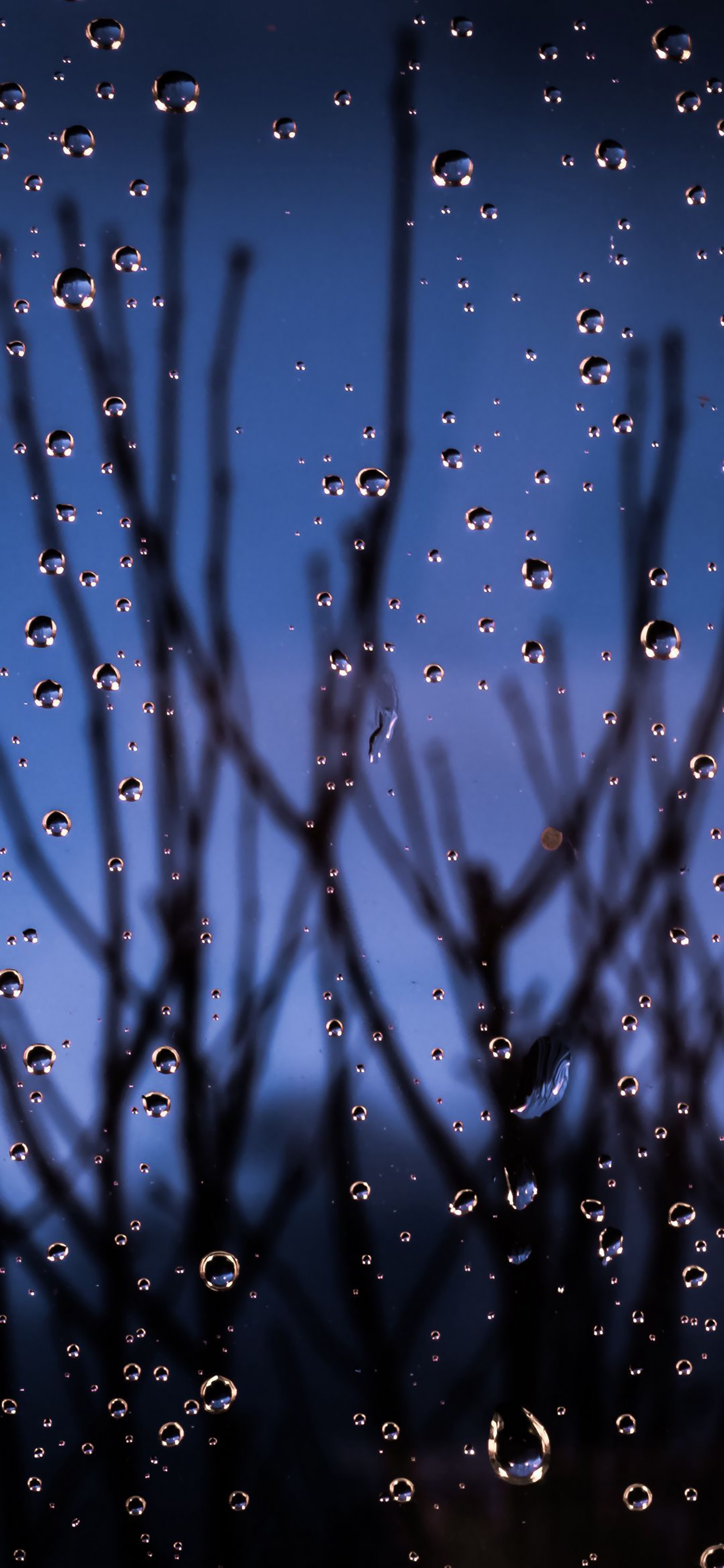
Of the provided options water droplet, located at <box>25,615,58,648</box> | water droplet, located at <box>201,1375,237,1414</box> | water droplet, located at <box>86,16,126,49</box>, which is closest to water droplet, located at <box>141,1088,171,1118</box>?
water droplet, located at <box>201,1375,237,1414</box>

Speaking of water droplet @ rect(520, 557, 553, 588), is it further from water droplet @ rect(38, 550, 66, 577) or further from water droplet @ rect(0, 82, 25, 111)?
water droplet @ rect(0, 82, 25, 111)

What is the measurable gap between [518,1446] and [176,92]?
79cm

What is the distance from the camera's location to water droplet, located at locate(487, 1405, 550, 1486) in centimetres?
56

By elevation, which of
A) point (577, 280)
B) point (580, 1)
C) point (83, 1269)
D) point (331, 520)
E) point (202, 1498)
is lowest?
point (202, 1498)

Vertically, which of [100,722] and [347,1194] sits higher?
[100,722]

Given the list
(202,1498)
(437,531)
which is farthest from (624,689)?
(202,1498)

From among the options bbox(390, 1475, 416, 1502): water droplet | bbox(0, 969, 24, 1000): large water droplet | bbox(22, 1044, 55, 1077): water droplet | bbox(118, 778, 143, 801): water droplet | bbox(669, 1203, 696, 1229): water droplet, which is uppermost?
bbox(118, 778, 143, 801): water droplet

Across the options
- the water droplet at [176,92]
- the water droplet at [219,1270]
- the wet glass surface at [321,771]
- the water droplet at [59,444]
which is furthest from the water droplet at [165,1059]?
the water droplet at [176,92]

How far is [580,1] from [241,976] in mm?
602

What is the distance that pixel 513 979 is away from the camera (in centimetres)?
59

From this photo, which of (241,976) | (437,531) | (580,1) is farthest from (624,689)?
(580,1)

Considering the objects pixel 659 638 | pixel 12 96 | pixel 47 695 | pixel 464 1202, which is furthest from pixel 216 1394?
pixel 12 96

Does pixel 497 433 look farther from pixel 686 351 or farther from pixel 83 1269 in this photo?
pixel 83 1269

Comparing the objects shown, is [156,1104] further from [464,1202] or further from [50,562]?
[50,562]
